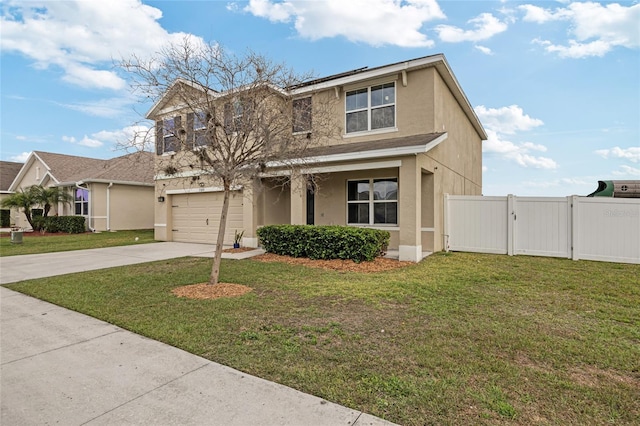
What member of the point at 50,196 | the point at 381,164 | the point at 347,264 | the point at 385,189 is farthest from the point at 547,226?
the point at 50,196

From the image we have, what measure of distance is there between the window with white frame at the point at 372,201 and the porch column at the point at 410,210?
1885 millimetres

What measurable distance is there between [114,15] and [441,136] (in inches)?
409

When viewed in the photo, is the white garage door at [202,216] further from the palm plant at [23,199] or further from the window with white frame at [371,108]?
the palm plant at [23,199]

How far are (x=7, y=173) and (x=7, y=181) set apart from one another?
4.63 feet

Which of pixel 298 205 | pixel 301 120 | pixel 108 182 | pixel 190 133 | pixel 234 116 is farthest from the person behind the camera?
pixel 108 182

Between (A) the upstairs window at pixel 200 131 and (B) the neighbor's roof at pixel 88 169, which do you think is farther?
(B) the neighbor's roof at pixel 88 169

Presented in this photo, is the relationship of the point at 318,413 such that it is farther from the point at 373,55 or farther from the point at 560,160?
the point at 560,160

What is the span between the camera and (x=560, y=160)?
16.2m

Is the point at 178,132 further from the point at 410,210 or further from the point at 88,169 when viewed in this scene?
the point at 88,169

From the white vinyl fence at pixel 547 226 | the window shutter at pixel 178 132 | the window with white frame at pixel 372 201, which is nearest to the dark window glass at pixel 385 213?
the window with white frame at pixel 372 201

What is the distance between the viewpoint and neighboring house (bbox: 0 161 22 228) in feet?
85.9

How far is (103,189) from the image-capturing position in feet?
66.8

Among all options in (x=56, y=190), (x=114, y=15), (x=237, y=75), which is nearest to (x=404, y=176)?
(x=237, y=75)

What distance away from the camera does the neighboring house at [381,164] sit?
9484 mm
